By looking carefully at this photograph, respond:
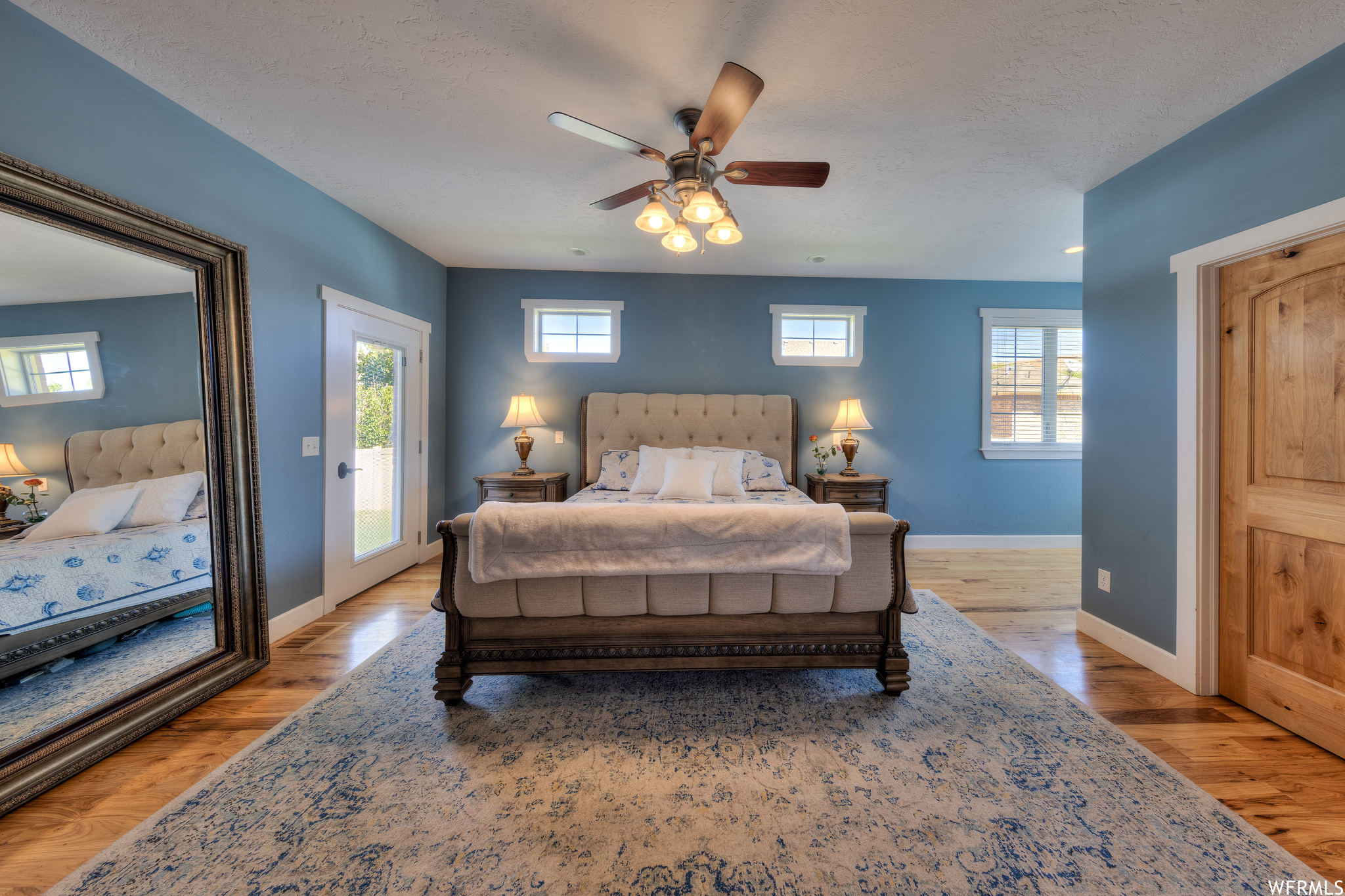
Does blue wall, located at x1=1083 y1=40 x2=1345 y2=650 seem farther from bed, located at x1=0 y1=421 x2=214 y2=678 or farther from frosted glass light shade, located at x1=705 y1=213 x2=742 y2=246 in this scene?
bed, located at x1=0 y1=421 x2=214 y2=678

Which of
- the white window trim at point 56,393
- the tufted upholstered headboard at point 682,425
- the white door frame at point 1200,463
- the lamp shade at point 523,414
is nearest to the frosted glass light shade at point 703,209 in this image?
the white door frame at point 1200,463

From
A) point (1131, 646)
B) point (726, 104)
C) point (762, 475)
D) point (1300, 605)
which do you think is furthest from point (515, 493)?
point (1300, 605)

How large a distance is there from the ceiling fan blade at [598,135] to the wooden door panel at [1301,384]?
2.44m

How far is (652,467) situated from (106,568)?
2.86m

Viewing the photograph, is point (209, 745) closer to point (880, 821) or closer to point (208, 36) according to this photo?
point (880, 821)

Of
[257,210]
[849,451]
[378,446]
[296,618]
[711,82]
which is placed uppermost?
[711,82]

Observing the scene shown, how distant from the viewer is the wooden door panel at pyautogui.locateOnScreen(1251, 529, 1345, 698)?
1789mm

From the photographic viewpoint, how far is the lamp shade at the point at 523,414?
4.21 metres

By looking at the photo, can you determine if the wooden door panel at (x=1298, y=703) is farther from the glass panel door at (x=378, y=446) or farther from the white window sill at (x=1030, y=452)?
the glass panel door at (x=378, y=446)

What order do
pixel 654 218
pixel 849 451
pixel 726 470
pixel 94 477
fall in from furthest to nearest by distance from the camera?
1. pixel 849 451
2. pixel 726 470
3. pixel 654 218
4. pixel 94 477

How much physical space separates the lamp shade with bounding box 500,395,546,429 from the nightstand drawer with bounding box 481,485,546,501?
554 millimetres

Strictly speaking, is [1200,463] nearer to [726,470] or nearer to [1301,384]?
[1301,384]

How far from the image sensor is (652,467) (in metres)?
3.95

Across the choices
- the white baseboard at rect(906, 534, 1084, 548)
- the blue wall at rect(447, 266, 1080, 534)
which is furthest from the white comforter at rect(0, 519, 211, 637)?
the white baseboard at rect(906, 534, 1084, 548)
